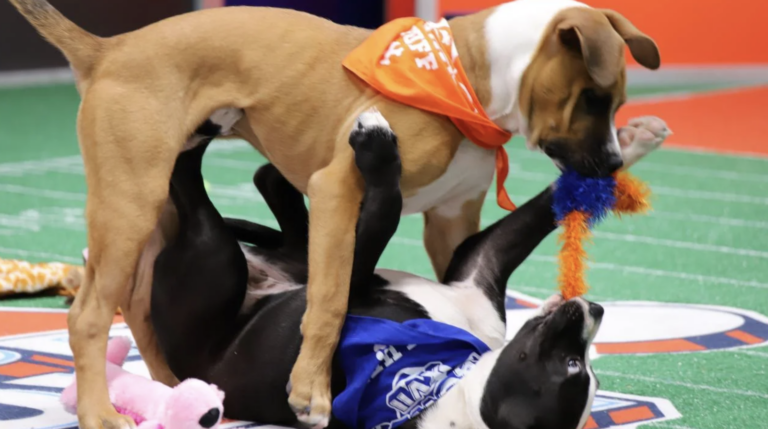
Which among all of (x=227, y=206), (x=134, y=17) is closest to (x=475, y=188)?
(x=227, y=206)

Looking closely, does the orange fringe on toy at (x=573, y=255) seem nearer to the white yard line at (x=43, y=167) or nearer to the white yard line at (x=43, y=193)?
the white yard line at (x=43, y=193)

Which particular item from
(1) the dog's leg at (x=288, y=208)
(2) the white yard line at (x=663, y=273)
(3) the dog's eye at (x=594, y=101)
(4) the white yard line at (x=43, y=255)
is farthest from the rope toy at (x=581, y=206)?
(4) the white yard line at (x=43, y=255)

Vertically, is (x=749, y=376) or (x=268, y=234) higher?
(x=268, y=234)

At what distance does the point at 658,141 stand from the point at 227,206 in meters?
4.07

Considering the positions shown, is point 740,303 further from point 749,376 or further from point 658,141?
point 658,141

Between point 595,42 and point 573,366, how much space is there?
0.83 m

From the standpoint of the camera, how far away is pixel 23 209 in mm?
6551

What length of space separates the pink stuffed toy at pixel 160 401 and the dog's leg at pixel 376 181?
1.78ft

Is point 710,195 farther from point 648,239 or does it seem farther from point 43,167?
point 43,167

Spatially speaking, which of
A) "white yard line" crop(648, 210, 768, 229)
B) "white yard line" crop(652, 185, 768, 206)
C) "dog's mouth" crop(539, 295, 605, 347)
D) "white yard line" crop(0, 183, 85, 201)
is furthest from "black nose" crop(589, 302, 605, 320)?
"white yard line" crop(0, 183, 85, 201)

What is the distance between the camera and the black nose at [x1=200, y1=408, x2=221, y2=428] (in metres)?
2.85

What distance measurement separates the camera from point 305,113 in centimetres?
301

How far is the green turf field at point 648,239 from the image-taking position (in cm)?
362

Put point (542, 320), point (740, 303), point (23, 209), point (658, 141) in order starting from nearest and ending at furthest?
point (542, 320)
point (658, 141)
point (740, 303)
point (23, 209)
